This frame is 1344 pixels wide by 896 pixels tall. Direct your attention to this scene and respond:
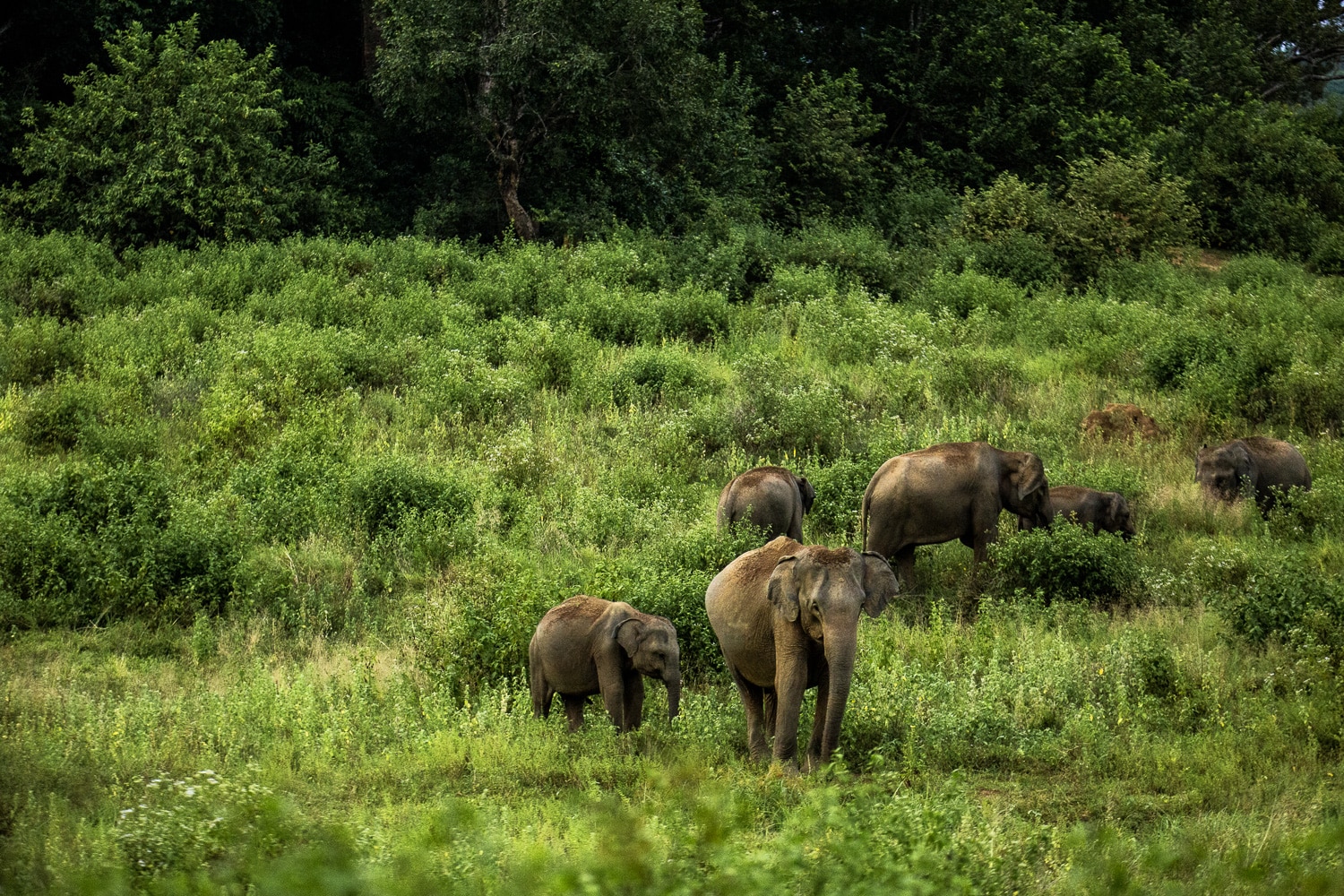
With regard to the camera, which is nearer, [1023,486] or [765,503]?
[765,503]

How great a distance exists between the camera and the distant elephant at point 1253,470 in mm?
14156

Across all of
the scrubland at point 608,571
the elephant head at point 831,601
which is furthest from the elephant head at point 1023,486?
the elephant head at point 831,601

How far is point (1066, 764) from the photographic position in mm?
8453

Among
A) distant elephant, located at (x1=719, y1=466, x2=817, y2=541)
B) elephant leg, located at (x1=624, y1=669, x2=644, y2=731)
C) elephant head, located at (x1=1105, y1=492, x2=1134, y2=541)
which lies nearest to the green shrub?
distant elephant, located at (x1=719, y1=466, x2=817, y2=541)

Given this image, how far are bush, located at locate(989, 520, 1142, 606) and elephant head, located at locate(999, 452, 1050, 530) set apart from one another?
499 mm

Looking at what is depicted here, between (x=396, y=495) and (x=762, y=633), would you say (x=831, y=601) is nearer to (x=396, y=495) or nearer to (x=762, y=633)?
(x=762, y=633)

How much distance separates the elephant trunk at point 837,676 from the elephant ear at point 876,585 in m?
0.48

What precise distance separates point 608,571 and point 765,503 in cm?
184

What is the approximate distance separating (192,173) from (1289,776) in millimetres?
19078

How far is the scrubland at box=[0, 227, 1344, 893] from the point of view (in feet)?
19.7

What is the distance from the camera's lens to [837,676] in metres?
7.53

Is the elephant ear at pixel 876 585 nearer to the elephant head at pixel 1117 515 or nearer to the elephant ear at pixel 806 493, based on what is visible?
the elephant ear at pixel 806 493

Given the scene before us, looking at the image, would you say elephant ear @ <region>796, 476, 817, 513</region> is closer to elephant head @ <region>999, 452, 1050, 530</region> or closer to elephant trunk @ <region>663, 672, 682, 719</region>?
elephant head @ <region>999, 452, 1050, 530</region>

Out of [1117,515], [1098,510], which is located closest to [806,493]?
[1098,510]
